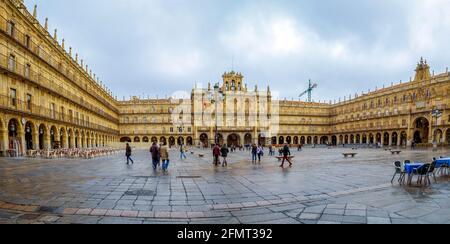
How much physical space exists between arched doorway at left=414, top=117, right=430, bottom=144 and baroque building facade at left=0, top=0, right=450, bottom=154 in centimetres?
16

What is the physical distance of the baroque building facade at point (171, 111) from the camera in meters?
20.7

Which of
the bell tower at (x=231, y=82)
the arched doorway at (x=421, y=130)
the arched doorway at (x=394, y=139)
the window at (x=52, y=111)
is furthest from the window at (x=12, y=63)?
the arched doorway at (x=394, y=139)

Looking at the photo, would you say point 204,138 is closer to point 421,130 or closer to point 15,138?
point 15,138

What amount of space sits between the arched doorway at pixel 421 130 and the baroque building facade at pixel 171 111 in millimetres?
162

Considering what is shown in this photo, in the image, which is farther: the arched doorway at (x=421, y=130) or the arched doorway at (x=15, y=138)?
the arched doorway at (x=421, y=130)

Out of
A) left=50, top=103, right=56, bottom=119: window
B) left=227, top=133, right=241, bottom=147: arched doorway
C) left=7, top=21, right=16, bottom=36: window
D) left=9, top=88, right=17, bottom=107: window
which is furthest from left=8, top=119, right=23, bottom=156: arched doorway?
left=227, top=133, right=241, bottom=147: arched doorway

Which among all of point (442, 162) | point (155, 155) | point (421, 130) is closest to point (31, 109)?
point (155, 155)

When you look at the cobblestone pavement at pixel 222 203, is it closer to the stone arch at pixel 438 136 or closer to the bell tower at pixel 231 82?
the stone arch at pixel 438 136

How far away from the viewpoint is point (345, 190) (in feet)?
21.0

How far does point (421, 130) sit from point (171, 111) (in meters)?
56.5

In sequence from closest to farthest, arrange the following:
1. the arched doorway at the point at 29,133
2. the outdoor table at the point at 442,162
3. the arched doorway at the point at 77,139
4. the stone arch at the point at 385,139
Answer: the outdoor table at the point at 442,162 < the arched doorway at the point at 29,133 < the arched doorway at the point at 77,139 < the stone arch at the point at 385,139

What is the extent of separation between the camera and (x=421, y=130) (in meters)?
49.1

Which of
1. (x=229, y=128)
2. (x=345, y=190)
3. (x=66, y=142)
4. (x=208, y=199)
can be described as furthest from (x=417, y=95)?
(x=66, y=142)

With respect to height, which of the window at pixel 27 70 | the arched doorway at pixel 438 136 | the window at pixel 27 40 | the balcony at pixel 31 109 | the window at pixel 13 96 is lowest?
the arched doorway at pixel 438 136
